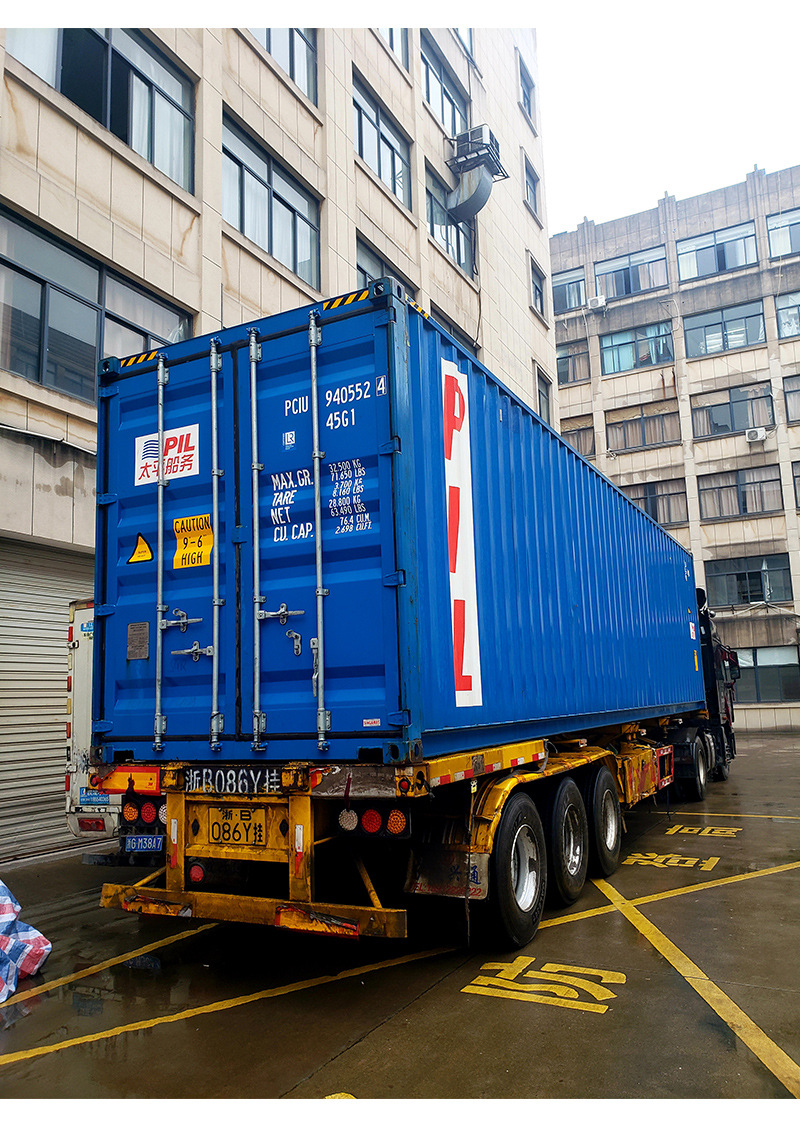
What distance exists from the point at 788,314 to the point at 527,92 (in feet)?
48.5

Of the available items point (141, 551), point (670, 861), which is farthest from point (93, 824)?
point (670, 861)

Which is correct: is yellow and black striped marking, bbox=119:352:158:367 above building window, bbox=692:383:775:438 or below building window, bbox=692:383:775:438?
below

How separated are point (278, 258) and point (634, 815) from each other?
10.6 metres

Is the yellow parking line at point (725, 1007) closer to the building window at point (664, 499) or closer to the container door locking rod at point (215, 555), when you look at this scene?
the container door locking rod at point (215, 555)

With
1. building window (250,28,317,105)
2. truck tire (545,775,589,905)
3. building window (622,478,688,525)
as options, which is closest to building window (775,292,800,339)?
building window (622,478,688,525)

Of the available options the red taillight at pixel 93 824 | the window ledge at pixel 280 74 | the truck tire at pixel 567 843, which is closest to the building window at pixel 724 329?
the window ledge at pixel 280 74

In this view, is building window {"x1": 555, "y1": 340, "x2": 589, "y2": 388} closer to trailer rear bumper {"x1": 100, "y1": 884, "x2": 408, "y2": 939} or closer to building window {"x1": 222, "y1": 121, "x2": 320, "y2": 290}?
building window {"x1": 222, "y1": 121, "x2": 320, "y2": 290}

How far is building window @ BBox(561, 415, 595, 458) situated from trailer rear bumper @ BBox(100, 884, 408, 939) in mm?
34388

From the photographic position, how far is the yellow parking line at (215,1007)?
411 centimetres

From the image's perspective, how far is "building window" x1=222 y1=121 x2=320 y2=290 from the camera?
41.5 feet

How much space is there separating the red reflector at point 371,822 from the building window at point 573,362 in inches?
1407

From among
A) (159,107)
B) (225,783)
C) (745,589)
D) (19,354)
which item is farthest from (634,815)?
(745,589)

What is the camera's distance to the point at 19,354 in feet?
29.9

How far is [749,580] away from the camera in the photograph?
3334 cm
